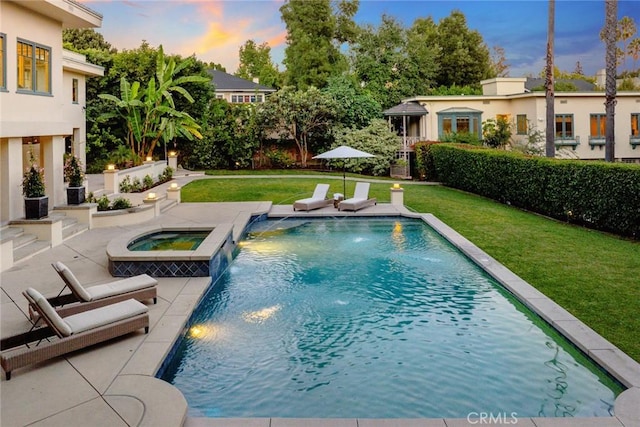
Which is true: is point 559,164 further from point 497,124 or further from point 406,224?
point 497,124

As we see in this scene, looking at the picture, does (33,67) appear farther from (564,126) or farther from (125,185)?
(564,126)

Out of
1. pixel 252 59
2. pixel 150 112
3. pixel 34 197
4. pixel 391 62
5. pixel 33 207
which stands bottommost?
pixel 33 207

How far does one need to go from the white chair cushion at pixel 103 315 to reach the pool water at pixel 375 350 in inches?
35.8

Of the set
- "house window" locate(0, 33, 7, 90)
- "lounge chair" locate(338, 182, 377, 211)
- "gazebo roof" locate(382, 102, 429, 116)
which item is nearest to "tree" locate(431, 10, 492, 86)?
"gazebo roof" locate(382, 102, 429, 116)

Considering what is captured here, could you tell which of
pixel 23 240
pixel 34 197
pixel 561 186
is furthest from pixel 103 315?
pixel 561 186

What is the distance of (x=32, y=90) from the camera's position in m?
14.6

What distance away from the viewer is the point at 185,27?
40.4m

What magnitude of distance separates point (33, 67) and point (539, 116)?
92.4 feet

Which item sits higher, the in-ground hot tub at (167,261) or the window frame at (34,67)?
the window frame at (34,67)

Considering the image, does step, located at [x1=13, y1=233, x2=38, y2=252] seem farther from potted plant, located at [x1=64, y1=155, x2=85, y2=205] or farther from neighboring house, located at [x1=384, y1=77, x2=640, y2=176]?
neighboring house, located at [x1=384, y1=77, x2=640, y2=176]

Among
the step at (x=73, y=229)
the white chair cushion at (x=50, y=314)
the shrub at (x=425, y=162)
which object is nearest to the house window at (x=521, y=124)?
the shrub at (x=425, y=162)

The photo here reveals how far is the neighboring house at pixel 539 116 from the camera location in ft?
109

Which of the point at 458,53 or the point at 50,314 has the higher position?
the point at 458,53

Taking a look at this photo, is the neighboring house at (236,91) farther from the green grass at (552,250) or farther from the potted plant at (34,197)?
the potted plant at (34,197)
